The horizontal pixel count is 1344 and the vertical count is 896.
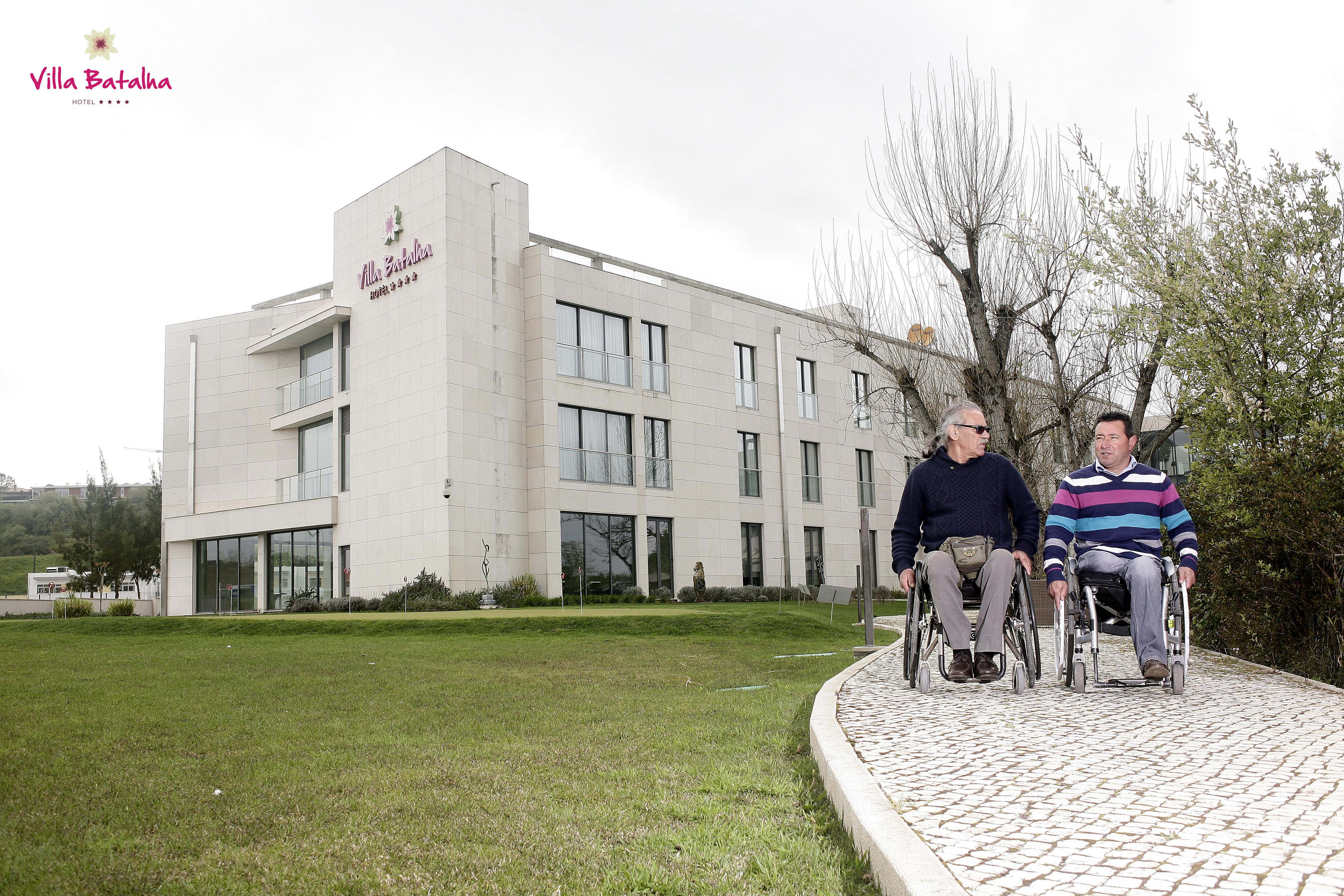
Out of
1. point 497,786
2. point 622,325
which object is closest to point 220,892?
point 497,786

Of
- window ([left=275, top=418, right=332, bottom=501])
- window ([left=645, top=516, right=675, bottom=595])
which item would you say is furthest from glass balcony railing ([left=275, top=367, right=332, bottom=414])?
window ([left=645, top=516, right=675, bottom=595])

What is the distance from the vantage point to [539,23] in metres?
13.0

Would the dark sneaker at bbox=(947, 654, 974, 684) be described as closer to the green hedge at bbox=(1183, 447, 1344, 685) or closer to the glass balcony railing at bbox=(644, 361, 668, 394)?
the green hedge at bbox=(1183, 447, 1344, 685)

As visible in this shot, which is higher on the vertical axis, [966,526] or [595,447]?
[595,447]

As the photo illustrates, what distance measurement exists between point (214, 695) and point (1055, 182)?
15537mm

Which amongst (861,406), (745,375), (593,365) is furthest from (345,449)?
(861,406)

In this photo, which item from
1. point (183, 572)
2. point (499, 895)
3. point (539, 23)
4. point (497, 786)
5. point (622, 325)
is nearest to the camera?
point (499, 895)

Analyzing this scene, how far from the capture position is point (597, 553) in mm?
26688

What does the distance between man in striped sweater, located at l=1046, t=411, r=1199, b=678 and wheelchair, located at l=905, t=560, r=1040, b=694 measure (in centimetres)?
21

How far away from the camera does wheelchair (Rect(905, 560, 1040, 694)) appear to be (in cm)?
A: 593

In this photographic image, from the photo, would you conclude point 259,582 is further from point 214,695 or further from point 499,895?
point 499,895

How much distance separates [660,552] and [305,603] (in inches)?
380

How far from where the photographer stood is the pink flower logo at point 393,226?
2639 cm

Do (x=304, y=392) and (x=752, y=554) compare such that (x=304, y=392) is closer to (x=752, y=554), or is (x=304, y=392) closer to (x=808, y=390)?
(x=752, y=554)
